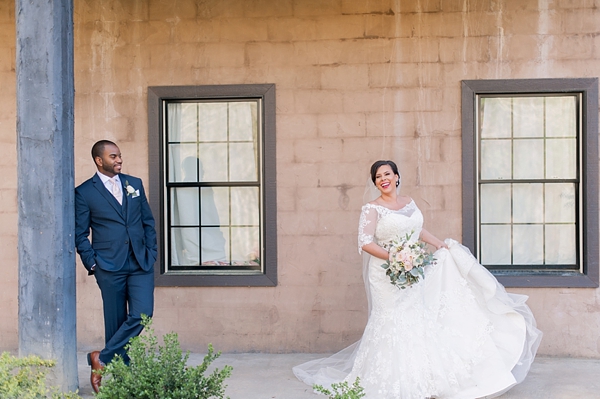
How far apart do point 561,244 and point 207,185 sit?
12.0 feet

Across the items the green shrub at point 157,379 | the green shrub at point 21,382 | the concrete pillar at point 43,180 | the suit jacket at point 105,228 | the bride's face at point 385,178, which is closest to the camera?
the green shrub at point 21,382

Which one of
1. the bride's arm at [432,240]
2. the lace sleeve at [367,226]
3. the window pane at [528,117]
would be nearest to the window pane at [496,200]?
the window pane at [528,117]

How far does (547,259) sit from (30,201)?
4870 mm

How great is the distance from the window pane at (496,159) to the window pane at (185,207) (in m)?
2.98

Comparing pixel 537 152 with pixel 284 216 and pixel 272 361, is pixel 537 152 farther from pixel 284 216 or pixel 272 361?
pixel 272 361

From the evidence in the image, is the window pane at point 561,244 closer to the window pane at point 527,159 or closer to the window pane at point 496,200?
the window pane at point 496,200

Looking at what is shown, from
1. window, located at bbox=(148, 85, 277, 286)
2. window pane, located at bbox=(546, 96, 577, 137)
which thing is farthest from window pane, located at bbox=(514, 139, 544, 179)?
window, located at bbox=(148, 85, 277, 286)

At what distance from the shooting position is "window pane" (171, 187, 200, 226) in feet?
22.3

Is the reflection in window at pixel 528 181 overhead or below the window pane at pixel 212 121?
below

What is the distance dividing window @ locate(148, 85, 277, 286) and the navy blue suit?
4.48ft

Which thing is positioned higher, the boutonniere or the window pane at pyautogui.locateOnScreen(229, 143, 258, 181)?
the window pane at pyautogui.locateOnScreen(229, 143, 258, 181)

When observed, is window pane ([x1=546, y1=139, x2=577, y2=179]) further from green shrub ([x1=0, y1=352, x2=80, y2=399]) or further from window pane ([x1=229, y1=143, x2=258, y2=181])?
green shrub ([x1=0, y1=352, x2=80, y2=399])

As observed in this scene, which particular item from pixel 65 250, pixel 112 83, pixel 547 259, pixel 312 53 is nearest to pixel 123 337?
pixel 65 250

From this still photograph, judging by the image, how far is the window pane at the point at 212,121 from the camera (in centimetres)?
674
